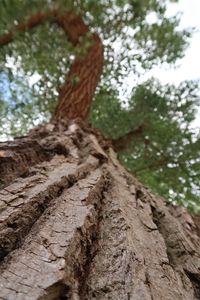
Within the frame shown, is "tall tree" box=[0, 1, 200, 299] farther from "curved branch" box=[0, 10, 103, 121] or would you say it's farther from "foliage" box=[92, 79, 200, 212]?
"foliage" box=[92, 79, 200, 212]

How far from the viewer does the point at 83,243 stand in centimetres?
156

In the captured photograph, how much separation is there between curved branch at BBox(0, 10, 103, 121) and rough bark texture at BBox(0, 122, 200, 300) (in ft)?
9.52

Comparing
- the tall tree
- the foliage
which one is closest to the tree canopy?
the foliage

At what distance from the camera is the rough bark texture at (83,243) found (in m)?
1.26

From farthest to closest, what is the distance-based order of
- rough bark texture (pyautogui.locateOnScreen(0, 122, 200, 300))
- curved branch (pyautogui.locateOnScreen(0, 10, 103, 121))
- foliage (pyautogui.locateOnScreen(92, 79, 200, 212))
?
foliage (pyautogui.locateOnScreen(92, 79, 200, 212)) < curved branch (pyautogui.locateOnScreen(0, 10, 103, 121)) < rough bark texture (pyautogui.locateOnScreen(0, 122, 200, 300))

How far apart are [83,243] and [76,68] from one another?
4.87m

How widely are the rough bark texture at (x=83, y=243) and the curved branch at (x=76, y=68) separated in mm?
2900

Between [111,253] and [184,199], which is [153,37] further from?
[111,253]

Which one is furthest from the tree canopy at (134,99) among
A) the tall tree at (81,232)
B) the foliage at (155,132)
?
the tall tree at (81,232)

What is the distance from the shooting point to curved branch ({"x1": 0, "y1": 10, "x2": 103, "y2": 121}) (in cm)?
546

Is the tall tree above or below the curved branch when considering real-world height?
below

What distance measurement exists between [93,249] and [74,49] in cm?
485

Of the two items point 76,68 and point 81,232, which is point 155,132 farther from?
point 81,232

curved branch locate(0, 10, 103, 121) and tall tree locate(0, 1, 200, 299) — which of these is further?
curved branch locate(0, 10, 103, 121)
